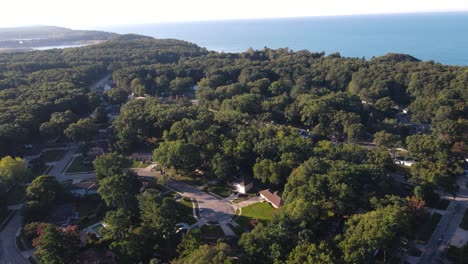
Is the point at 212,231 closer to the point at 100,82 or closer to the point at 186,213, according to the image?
the point at 186,213

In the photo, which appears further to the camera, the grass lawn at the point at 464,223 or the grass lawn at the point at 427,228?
the grass lawn at the point at 464,223

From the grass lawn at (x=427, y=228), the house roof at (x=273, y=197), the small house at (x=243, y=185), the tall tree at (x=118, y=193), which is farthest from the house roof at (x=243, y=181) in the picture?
the grass lawn at (x=427, y=228)

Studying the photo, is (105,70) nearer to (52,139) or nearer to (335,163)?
(52,139)

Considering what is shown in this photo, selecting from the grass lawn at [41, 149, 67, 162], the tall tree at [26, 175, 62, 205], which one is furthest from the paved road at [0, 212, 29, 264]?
the grass lawn at [41, 149, 67, 162]

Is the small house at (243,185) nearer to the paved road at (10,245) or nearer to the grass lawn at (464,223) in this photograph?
the grass lawn at (464,223)

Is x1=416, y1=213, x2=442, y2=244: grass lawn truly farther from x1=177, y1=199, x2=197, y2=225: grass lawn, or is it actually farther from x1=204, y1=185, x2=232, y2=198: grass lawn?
x1=177, y1=199, x2=197, y2=225: grass lawn
